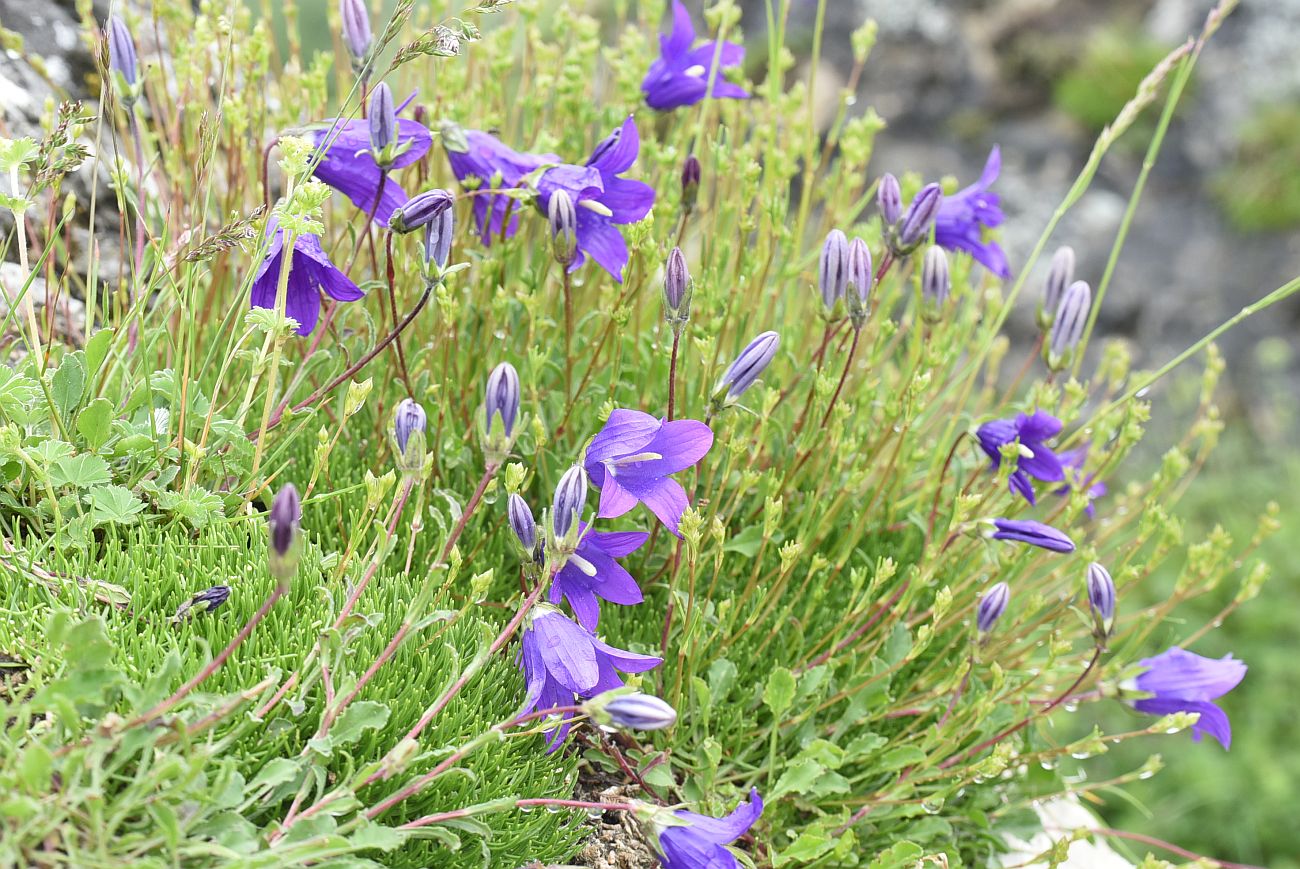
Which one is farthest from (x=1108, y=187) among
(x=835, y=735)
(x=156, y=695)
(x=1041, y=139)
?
(x=156, y=695)

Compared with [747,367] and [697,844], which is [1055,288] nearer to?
[747,367]

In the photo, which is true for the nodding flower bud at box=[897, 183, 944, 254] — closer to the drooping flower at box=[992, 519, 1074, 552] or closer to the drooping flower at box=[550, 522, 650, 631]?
the drooping flower at box=[992, 519, 1074, 552]

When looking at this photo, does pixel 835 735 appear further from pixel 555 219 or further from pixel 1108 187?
pixel 1108 187

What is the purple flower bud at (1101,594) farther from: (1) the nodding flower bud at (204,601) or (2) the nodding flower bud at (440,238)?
(1) the nodding flower bud at (204,601)

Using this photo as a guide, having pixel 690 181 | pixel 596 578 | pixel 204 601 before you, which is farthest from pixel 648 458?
pixel 690 181

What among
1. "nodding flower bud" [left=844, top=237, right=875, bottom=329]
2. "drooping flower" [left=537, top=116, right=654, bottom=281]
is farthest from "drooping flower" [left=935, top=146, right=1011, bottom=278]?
"drooping flower" [left=537, top=116, right=654, bottom=281]
